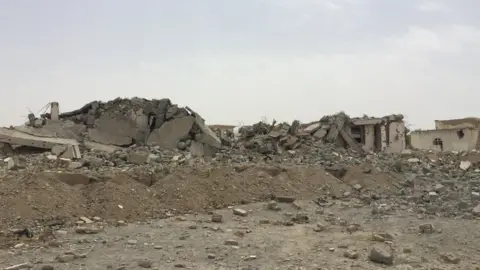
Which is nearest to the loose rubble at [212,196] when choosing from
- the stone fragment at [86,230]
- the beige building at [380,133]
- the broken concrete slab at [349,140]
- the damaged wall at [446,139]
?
the stone fragment at [86,230]

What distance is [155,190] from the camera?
932 centimetres

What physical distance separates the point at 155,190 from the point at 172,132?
5551mm

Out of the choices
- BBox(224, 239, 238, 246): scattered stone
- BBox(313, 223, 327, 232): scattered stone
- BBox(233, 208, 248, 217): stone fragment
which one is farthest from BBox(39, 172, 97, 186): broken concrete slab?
BBox(313, 223, 327, 232): scattered stone

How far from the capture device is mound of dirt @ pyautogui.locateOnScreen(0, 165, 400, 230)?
26.0 feet

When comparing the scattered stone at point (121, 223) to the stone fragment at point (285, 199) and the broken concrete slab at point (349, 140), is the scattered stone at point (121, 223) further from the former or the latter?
the broken concrete slab at point (349, 140)

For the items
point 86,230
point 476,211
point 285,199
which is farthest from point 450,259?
point 86,230

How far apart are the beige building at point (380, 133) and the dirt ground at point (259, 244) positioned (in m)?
8.65

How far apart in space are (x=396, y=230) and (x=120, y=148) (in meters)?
8.69

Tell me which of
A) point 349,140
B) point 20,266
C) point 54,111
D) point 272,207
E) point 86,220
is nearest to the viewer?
point 20,266

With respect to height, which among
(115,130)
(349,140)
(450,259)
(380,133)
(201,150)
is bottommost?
(450,259)

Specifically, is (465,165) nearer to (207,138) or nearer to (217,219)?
(207,138)

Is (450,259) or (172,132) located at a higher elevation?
(172,132)

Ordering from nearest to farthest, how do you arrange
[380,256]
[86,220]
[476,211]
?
[380,256]
[86,220]
[476,211]

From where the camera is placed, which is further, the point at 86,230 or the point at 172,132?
the point at 172,132
